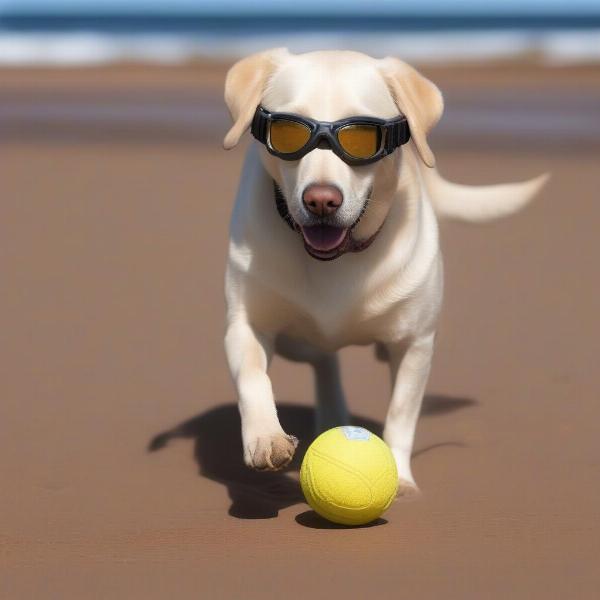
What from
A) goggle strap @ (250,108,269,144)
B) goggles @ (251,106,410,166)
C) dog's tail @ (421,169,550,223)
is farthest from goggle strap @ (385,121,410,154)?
dog's tail @ (421,169,550,223)

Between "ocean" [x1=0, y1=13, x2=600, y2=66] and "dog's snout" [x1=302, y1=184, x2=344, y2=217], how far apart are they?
897 inches

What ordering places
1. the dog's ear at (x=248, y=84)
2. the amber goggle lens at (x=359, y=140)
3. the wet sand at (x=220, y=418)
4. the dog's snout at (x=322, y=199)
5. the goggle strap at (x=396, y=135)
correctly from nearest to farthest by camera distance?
the wet sand at (x=220, y=418), the dog's snout at (x=322, y=199), the amber goggle lens at (x=359, y=140), the goggle strap at (x=396, y=135), the dog's ear at (x=248, y=84)

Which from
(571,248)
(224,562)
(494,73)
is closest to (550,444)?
(224,562)

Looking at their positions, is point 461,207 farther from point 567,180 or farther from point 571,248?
point 567,180

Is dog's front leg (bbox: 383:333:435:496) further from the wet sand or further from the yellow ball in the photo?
the yellow ball

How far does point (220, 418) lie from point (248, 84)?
5.24ft

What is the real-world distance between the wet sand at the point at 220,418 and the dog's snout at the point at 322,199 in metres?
0.95

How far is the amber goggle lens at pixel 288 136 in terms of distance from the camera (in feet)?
14.5

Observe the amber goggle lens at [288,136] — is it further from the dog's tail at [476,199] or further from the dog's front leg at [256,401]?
the dog's tail at [476,199]

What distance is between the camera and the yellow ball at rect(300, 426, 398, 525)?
13.6 ft

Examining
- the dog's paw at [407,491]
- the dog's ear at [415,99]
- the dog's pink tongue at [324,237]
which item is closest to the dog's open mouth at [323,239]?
the dog's pink tongue at [324,237]

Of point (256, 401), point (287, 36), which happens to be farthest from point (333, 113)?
point (287, 36)

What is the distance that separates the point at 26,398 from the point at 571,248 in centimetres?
472

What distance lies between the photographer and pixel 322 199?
4.32m
